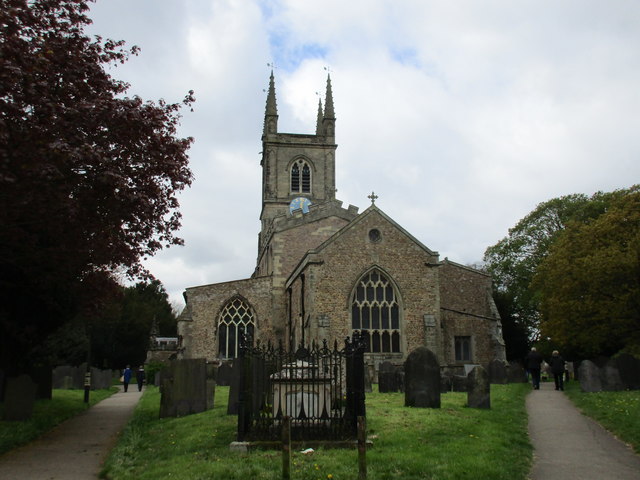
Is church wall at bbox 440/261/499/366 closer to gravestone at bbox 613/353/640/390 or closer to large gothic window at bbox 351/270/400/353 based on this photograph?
large gothic window at bbox 351/270/400/353

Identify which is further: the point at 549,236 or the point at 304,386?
the point at 549,236

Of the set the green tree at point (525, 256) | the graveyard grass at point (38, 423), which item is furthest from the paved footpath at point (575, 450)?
the green tree at point (525, 256)

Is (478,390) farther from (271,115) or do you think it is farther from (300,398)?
(271,115)

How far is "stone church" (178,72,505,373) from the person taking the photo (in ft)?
90.8

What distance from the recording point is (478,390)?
1476cm

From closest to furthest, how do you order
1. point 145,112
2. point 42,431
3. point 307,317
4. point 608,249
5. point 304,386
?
point 304,386
point 145,112
point 42,431
point 608,249
point 307,317

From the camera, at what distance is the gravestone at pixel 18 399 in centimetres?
1373

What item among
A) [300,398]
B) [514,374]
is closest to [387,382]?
[514,374]

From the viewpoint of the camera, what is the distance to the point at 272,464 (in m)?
8.66

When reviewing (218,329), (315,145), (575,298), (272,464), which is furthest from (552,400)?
(315,145)

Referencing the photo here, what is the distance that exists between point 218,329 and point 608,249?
739 inches

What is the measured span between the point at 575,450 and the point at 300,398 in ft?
15.4

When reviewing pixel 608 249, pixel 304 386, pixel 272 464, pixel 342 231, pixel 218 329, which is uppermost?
pixel 342 231

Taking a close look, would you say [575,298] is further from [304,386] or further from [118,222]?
[118,222]
